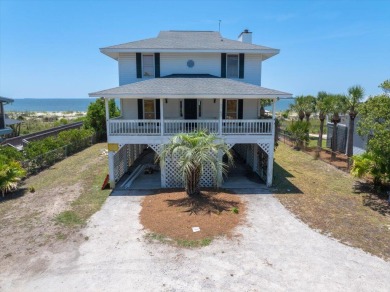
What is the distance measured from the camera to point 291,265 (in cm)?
756

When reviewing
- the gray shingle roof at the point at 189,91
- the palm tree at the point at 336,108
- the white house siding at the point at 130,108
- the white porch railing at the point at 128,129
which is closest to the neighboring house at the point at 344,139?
the palm tree at the point at 336,108

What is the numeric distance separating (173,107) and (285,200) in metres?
8.96

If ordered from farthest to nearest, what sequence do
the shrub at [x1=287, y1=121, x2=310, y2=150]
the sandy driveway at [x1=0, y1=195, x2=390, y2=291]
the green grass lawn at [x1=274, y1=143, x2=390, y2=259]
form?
the shrub at [x1=287, y1=121, x2=310, y2=150] → the green grass lawn at [x1=274, y1=143, x2=390, y2=259] → the sandy driveway at [x1=0, y1=195, x2=390, y2=291]

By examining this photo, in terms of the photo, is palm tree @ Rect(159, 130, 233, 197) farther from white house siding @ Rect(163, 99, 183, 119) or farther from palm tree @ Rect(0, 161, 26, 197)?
palm tree @ Rect(0, 161, 26, 197)

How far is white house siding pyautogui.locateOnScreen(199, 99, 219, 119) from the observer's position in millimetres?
17698

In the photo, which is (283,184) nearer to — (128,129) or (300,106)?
(128,129)

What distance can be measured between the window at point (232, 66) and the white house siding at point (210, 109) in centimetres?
253

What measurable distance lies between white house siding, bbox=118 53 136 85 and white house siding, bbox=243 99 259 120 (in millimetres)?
7365

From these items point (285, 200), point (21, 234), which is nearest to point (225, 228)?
point (285, 200)

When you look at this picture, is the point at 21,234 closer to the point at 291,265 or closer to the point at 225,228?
the point at 225,228

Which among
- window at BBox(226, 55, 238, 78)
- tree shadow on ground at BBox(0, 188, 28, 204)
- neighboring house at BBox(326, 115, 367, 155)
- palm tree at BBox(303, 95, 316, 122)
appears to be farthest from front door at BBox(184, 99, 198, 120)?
palm tree at BBox(303, 95, 316, 122)

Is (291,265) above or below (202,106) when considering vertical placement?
below

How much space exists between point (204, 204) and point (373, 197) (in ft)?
26.8

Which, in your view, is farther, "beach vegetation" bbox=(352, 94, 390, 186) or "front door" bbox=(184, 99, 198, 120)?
"front door" bbox=(184, 99, 198, 120)
